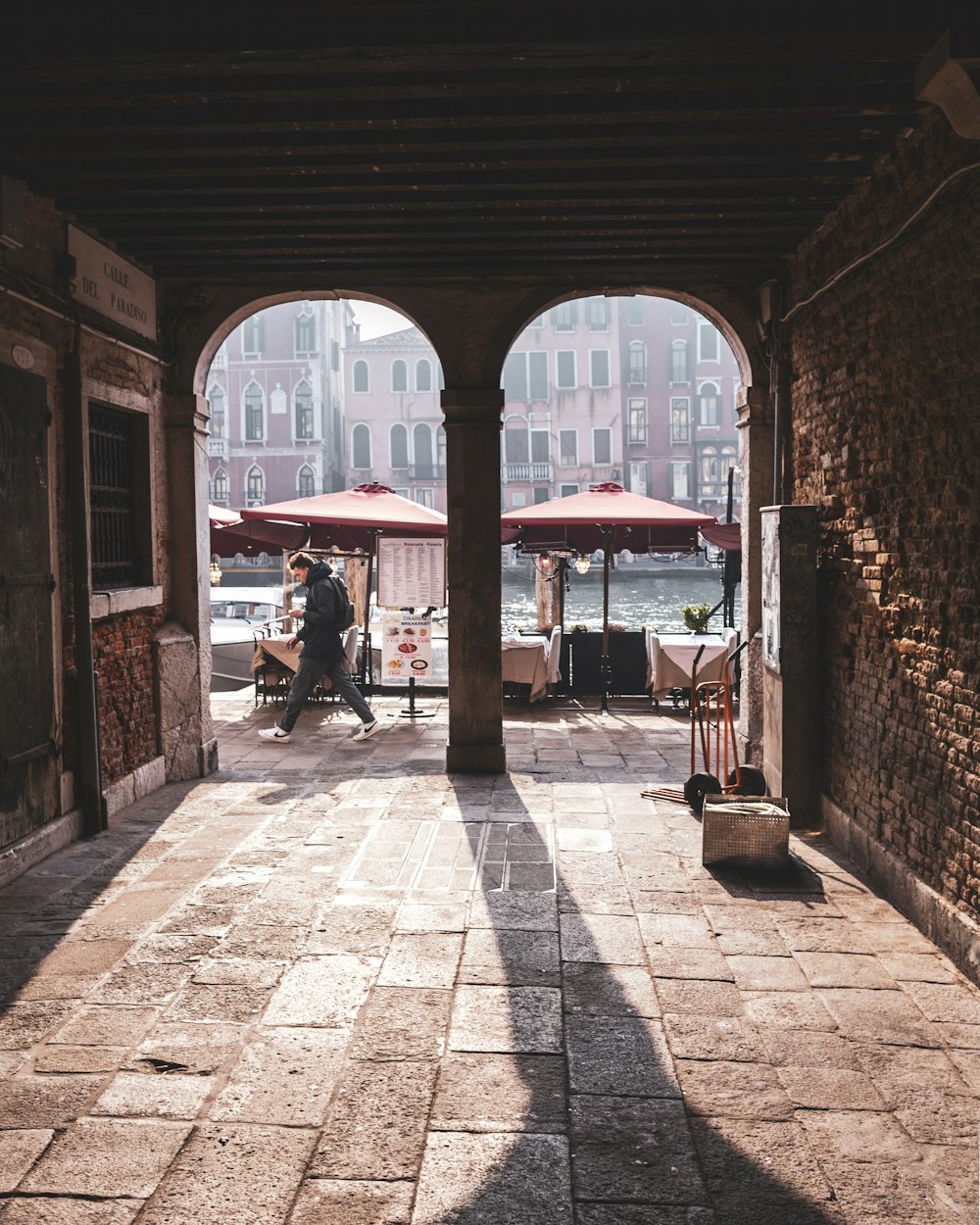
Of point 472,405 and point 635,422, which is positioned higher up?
point 635,422

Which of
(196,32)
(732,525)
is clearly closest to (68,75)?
(196,32)

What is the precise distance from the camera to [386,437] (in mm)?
51750

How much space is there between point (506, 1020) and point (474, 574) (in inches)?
174

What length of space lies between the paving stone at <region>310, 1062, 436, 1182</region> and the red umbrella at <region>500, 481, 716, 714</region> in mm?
7979

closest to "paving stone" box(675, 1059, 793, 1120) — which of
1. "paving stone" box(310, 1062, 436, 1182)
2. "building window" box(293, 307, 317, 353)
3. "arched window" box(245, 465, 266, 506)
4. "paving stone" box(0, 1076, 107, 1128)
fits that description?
"paving stone" box(310, 1062, 436, 1182)

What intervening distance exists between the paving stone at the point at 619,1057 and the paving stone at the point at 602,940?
0.58 m

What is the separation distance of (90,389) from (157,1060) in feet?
14.2

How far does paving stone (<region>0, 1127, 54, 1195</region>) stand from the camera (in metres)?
2.84

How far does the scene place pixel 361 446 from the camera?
52.4m

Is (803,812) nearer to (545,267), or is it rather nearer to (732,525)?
(545,267)

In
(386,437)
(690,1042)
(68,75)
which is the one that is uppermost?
(386,437)

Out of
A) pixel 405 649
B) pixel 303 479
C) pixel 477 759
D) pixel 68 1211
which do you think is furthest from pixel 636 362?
pixel 68 1211

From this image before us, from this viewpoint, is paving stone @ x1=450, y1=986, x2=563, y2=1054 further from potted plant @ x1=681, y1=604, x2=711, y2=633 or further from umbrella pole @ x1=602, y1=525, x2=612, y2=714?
potted plant @ x1=681, y1=604, x2=711, y2=633

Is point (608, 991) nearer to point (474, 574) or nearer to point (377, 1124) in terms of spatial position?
point (377, 1124)
